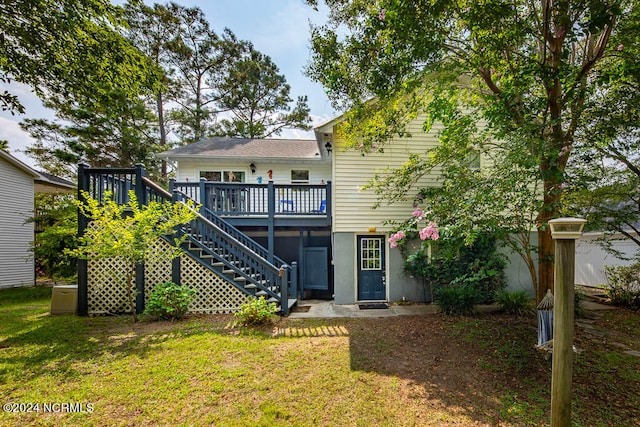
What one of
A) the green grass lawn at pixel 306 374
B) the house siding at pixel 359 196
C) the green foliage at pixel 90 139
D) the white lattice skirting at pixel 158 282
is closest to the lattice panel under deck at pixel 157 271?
the white lattice skirting at pixel 158 282

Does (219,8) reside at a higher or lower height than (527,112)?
higher

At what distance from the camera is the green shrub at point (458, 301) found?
6.38 m

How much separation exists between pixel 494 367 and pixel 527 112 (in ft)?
13.0

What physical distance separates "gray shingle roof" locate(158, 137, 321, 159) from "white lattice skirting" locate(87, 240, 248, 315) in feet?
17.5

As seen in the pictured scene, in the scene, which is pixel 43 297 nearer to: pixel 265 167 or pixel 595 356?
pixel 265 167

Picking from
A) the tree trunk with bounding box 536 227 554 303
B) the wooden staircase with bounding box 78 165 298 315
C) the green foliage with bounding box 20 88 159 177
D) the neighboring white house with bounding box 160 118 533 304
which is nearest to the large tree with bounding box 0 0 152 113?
the wooden staircase with bounding box 78 165 298 315

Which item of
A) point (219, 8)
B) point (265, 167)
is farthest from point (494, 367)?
point (219, 8)

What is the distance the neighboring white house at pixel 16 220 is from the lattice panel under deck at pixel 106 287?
310 inches

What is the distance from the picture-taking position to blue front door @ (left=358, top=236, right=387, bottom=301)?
8.10m

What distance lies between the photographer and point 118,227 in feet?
18.1

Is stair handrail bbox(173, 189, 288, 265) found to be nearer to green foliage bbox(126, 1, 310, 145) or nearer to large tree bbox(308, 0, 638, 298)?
large tree bbox(308, 0, 638, 298)

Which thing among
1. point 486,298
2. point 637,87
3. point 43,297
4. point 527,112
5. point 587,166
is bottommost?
point 43,297

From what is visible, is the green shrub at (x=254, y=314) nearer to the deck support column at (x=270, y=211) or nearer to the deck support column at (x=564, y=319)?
the deck support column at (x=270, y=211)

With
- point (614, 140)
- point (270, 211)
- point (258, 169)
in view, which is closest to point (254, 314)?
point (270, 211)
